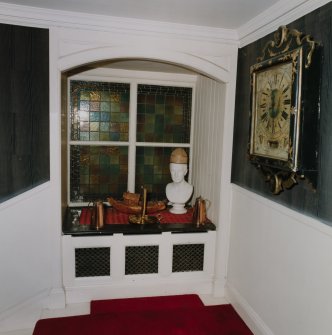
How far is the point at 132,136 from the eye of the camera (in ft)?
13.4

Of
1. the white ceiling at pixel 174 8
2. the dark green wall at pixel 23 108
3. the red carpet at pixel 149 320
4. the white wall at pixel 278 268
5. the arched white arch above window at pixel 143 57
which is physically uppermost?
the white ceiling at pixel 174 8

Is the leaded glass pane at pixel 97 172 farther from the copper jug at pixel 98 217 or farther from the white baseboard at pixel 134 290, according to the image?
the white baseboard at pixel 134 290

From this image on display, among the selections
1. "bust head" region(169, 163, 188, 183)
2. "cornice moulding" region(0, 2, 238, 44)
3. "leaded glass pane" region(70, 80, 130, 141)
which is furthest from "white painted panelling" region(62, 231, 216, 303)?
"cornice moulding" region(0, 2, 238, 44)

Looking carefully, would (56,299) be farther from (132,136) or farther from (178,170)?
(132,136)

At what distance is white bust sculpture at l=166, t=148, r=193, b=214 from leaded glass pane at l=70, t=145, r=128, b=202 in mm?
668

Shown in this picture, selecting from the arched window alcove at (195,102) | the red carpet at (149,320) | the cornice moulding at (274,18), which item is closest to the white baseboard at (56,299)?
the red carpet at (149,320)

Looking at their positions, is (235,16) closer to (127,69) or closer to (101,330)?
(127,69)

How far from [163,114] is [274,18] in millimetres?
1887

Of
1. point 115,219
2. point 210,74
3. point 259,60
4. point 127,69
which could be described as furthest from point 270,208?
point 127,69

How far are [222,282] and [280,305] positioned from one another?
0.98 meters

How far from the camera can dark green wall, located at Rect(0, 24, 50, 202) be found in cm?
273

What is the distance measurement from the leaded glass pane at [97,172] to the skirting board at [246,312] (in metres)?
1.70

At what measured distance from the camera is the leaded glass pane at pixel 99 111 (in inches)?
155

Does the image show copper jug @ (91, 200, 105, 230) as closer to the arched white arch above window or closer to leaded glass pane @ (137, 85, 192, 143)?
leaded glass pane @ (137, 85, 192, 143)
